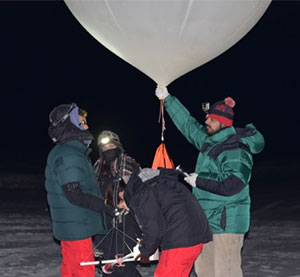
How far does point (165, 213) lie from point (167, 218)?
0.12 ft

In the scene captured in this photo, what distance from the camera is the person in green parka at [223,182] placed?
444 cm

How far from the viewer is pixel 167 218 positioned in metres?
3.70

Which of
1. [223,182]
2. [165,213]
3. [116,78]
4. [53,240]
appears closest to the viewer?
[165,213]

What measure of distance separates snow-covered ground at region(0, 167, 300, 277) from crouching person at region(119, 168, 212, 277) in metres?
2.18

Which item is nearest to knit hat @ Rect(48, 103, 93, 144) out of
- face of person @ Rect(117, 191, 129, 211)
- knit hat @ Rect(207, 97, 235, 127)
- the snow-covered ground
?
face of person @ Rect(117, 191, 129, 211)

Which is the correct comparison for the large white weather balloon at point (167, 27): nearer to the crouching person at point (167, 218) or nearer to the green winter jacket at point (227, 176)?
the green winter jacket at point (227, 176)

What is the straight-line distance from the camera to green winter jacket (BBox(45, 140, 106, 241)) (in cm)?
Result: 432

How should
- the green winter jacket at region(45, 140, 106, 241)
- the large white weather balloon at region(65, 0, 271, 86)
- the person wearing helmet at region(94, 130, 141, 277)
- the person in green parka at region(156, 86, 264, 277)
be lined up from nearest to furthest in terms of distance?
the large white weather balloon at region(65, 0, 271, 86), the green winter jacket at region(45, 140, 106, 241), the person in green parka at region(156, 86, 264, 277), the person wearing helmet at region(94, 130, 141, 277)

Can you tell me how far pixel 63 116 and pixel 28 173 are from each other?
1053 centimetres

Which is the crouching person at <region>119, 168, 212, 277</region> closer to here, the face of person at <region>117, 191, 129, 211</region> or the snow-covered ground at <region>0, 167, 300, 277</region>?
the face of person at <region>117, 191, 129, 211</region>

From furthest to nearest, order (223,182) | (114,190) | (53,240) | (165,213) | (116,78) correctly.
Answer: (116,78) → (53,240) → (114,190) → (223,182) → (165,213)

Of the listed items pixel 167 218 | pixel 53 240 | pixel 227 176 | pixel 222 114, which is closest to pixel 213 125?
pixel 222 114

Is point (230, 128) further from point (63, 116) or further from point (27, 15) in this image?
point (27, 15)

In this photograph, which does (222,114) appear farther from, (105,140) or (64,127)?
(64,127)
